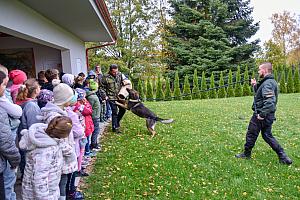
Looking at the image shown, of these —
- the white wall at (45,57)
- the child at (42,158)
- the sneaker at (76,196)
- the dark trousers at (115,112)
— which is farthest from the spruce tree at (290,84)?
the child at (42,158)

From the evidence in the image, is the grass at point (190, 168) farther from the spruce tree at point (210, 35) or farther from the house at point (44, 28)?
the spruce tree at point (210, 35)

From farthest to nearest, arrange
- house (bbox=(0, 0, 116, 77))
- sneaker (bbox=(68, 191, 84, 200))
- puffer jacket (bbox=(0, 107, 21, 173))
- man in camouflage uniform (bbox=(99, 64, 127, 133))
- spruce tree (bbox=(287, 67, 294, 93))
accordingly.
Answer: spruce tree (bbox=(287, 67, 294, 93)), man in camouflage uniform (bbox=(99, 64, 127, 133)), house (bbox=(0, 0, 116, 77)), sneaker (bbox=(68, 191, 84, 200)), puffer jacket (bbox=(0, 107, 21, 173))

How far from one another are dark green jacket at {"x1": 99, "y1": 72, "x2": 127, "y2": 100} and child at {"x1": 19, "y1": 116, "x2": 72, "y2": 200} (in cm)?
438

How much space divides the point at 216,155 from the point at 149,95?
13.9 meters

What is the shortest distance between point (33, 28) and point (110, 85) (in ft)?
7.10

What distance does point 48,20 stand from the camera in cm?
650

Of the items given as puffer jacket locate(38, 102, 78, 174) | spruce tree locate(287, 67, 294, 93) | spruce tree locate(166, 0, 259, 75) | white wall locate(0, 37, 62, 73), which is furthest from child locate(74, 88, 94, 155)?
spruce tree locate(287, 67, 294, 93)

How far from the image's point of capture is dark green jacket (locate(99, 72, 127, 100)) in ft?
22.7

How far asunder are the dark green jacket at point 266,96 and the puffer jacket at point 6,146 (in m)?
3.63

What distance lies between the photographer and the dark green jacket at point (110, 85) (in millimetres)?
6918

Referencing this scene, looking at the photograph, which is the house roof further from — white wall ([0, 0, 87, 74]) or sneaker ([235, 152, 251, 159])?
sneaker ([235, 152, 251, 159])

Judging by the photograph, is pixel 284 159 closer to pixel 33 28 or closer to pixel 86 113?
pixel 86 113

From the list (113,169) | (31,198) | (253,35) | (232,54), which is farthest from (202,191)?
(253,35)

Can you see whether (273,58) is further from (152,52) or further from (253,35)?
(152,52)
